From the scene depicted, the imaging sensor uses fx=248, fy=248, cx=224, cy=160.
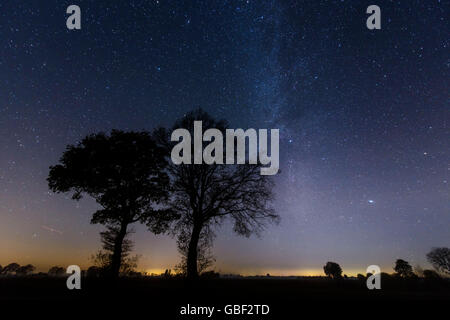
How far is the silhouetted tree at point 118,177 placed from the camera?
1967cm

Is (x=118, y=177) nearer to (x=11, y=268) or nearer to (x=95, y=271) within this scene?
(x=95, y=271)

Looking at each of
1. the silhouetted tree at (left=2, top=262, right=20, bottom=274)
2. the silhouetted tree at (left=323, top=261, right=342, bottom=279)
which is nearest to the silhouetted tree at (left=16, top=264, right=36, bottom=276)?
the silhouetted tree at (left=2, top=262, right=20, bottom=274)

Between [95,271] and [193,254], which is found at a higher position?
[193,254]

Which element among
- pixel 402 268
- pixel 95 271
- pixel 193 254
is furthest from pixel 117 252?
pixel 402 268

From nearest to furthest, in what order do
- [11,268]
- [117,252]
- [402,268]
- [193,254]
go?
[193,254] < [117,252] < [402,268] < [11,268]

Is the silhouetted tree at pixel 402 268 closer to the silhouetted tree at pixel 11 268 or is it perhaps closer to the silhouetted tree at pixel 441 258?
the silhouetted tree at pixel 441 258

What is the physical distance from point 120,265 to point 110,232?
2810mm

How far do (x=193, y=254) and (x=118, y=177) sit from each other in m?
8.75

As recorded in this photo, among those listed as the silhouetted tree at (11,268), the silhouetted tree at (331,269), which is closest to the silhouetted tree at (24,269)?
the silhouetted tree at (11,268)

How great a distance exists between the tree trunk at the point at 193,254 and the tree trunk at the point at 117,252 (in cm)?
547

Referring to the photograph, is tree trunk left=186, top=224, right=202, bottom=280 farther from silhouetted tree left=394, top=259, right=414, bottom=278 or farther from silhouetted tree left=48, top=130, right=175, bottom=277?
silhouetted tree left=394, top=259, right=414, bottom=278

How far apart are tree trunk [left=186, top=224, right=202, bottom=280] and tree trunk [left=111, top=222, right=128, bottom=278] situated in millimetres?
5473

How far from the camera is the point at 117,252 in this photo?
19.4 meters
